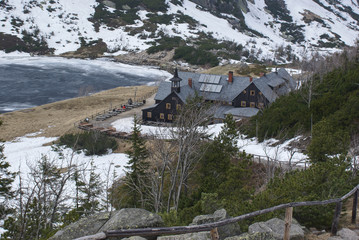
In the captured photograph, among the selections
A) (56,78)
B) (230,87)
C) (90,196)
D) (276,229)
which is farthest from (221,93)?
(56,78)

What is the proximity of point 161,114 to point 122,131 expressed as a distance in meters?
6.38

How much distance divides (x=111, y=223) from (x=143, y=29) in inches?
5853

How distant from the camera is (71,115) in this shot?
54469 mm

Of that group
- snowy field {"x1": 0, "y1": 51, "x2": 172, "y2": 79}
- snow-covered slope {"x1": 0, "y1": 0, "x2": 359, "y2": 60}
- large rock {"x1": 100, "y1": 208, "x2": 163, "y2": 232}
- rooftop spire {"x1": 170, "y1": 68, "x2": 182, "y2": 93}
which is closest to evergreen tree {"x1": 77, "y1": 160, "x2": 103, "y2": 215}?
large rock {"x1": 100, "y1": 208, "x2": 163, "y2": 232}

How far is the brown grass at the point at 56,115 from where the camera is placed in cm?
4591

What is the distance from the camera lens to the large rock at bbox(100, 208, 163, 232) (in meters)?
8.29

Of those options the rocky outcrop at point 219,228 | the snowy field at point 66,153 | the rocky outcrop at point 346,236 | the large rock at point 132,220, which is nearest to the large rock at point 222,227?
the rocky outcrop at point 219,228

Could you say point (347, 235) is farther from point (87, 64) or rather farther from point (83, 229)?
point (87, 64)

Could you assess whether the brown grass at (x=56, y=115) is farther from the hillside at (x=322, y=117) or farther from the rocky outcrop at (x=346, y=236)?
the rocky outcrop at (x=346, y=236)

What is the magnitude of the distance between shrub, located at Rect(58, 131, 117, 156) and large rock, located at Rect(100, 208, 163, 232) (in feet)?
93.1

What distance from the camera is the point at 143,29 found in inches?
5915

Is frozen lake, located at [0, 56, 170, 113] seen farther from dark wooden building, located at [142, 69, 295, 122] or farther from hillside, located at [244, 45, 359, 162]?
hillside, located at [244, 45, 359, 162]

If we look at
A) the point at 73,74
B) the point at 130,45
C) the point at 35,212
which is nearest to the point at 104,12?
the point at 130,45

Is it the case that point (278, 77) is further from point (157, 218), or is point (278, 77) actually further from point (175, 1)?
point (175, 1)
